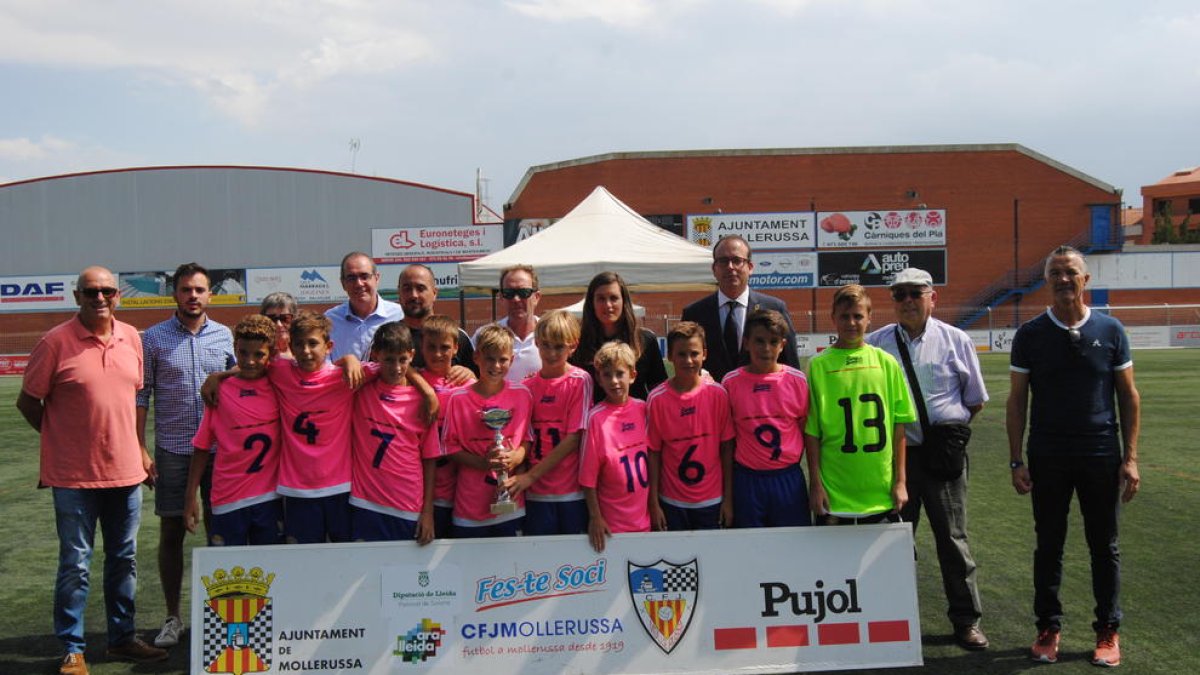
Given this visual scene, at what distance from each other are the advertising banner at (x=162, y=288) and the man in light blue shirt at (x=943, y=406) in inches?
1514


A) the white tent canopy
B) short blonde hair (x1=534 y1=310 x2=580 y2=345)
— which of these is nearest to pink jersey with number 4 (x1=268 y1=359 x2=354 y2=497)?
short blonde hair (x1=534 y1=310 x2=580 y2=345)

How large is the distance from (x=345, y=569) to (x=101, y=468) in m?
1.43

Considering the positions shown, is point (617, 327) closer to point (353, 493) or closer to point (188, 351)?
point (353, 493)

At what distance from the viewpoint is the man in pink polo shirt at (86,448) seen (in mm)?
4578

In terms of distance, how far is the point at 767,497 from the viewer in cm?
453

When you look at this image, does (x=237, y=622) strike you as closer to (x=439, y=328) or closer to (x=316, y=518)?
(x=316, y=518)

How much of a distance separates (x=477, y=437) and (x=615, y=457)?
68 cm

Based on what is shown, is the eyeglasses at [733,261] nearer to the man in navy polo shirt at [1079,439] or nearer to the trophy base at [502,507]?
the man in navy polo shirt at [1079,439]

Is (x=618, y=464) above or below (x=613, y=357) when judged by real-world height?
below

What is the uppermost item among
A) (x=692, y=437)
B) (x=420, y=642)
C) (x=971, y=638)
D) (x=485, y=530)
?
(x=692, y=437)

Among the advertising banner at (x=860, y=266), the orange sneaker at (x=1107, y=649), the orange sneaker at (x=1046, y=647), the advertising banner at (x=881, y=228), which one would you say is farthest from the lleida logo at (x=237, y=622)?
the advertising banner at (x=881, y=228)

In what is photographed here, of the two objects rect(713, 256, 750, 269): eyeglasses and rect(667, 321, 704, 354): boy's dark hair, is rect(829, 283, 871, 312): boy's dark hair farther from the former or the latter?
rect(713, 256, 750, 269): eyeglasses

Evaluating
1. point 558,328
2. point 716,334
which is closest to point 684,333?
point 558,328

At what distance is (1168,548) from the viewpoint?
659 cm
